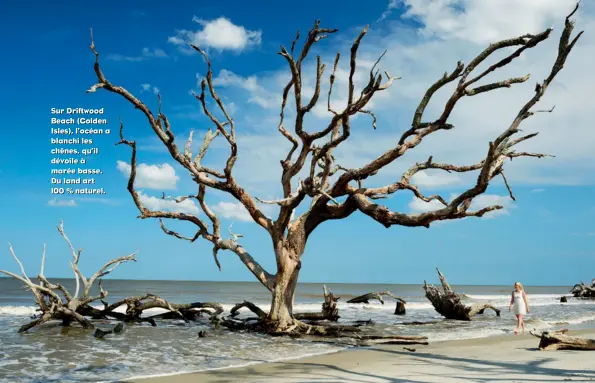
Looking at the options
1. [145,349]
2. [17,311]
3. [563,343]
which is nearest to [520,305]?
[563,343]

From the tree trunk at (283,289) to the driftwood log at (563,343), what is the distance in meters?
6.32

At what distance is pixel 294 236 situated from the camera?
14477 millimetres

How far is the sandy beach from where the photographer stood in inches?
304

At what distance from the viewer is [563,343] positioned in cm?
1032

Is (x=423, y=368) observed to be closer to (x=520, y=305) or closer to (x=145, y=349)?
(x=145, y=349)

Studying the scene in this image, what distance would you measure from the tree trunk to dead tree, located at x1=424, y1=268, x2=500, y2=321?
27.1 feet

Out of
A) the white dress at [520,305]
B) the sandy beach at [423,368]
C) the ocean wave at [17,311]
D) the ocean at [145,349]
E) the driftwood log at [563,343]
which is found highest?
the white dress at [520,305]

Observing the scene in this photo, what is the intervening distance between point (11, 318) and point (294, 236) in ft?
43.3

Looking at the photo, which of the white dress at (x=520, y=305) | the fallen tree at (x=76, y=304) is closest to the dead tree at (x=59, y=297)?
the fallen tree at (x=76, y=304)

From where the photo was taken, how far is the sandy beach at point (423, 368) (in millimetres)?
7711

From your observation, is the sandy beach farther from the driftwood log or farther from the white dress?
the white dress

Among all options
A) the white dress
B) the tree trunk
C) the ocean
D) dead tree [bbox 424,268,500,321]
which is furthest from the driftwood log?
dead tree [bbox 424,268,500,321]

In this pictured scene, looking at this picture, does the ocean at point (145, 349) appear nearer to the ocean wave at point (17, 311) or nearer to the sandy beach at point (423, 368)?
the sandy beach at point (423, 368)

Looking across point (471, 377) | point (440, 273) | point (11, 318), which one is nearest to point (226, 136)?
point (471, 377)
